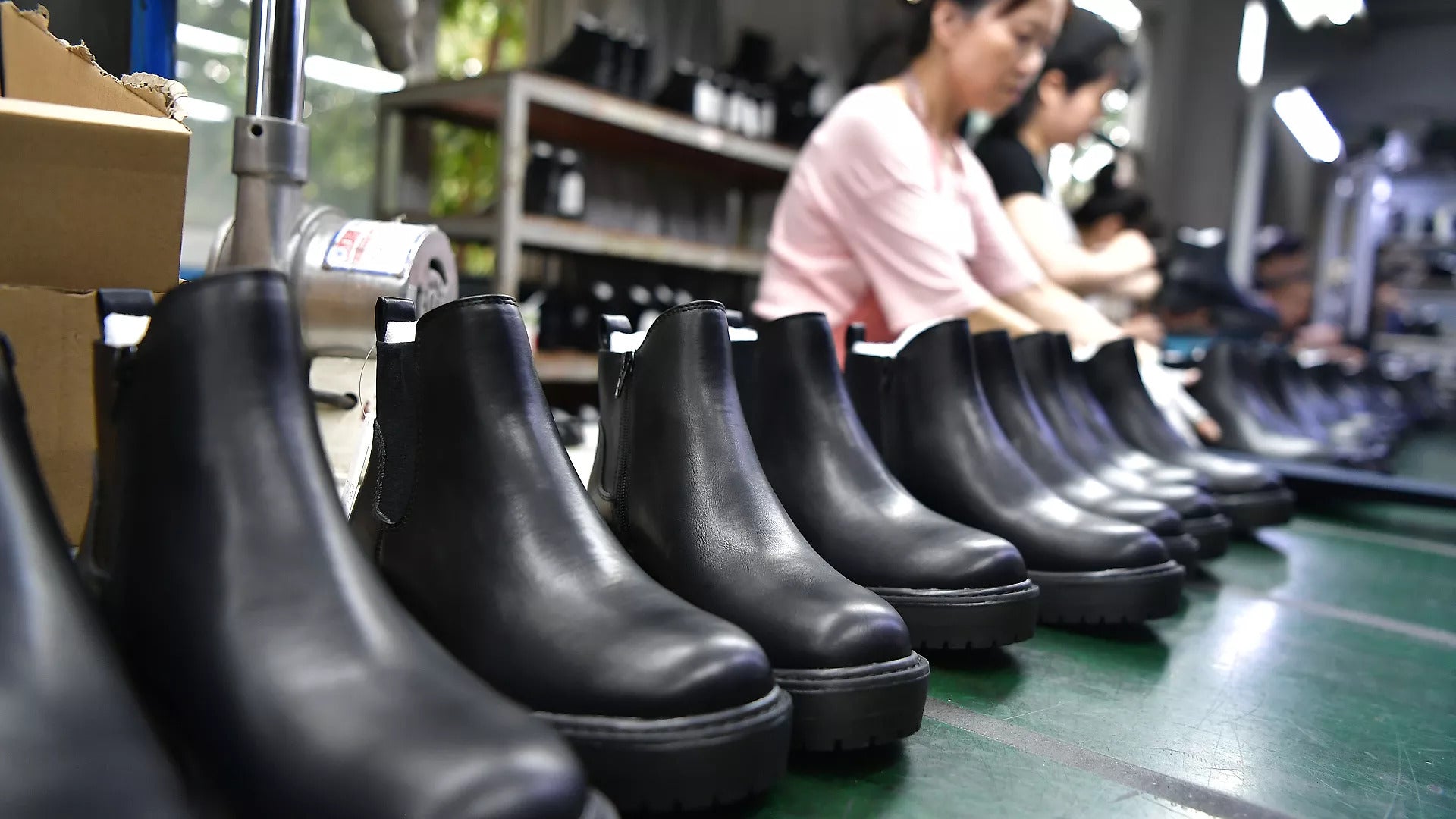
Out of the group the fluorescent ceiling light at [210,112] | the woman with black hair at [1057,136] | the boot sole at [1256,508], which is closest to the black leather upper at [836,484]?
→ the boot sole at [1256,508]

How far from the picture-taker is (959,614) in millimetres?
735

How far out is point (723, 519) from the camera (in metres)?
0.64

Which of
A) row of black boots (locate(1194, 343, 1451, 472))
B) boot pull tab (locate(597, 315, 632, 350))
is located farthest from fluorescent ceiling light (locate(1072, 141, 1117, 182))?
boot pull tab (locate(597, 315, 632, 350))

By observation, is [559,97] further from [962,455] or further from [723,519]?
[723,519]

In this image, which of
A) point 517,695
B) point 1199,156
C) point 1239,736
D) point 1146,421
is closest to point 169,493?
point 517,695

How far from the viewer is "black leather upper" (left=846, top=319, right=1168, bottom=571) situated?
932mm

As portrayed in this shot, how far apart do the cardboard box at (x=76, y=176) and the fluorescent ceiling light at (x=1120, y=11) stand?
16.7 feet

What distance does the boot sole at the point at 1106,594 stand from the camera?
0.89 metres

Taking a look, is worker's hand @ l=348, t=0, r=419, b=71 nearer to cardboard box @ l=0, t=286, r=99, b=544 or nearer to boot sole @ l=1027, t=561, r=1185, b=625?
cardboard box @ l=0, t=286, r=99, b=544

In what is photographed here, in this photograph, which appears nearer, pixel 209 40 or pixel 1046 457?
pixel 1046 457

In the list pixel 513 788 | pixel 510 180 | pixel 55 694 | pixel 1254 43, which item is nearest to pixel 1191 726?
pixel 513 788

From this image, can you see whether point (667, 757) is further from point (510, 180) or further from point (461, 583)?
point (510, 180)

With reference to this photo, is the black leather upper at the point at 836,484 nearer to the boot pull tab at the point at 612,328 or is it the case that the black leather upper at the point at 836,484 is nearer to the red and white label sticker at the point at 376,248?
the boot pull tab at the point at 612,328

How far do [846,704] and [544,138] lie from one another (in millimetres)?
2982
